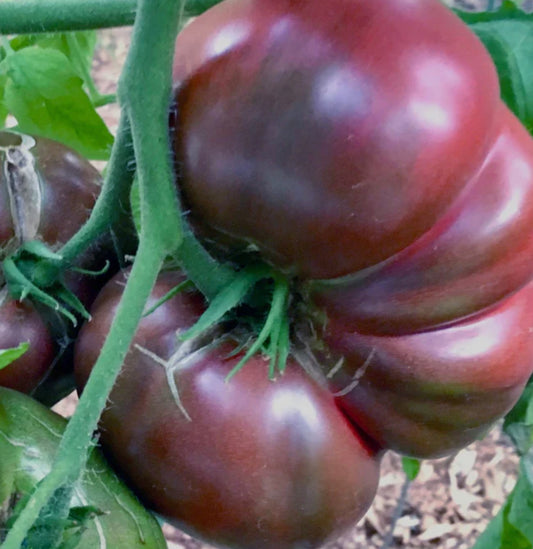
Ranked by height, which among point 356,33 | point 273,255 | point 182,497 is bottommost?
point 182,497

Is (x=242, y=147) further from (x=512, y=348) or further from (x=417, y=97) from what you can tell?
(x=512, y=348)

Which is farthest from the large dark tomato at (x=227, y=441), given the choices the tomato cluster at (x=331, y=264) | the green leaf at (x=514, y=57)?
the green leaf at (x=514, y=57)

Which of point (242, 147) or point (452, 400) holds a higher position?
point (242, 147)

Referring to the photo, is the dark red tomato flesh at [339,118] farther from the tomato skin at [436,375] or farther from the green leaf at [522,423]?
the green leaf at [522,423]

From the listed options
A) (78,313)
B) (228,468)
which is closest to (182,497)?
(228,468)

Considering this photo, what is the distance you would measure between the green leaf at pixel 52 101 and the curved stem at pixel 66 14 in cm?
13

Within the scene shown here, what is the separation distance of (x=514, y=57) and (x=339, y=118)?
19cm

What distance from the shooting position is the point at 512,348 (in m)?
0.48

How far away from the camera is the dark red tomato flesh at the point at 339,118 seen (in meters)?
0.40

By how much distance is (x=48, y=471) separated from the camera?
49cm

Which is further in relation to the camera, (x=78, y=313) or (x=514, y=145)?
(x=78, y=313)

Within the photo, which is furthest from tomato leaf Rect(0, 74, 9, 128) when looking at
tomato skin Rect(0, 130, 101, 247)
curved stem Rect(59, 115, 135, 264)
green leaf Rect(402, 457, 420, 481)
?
green leaf Rect(402, 457, 420, 481)

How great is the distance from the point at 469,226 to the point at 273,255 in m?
0.11

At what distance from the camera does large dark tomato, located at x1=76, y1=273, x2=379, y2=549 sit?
1.58 feet
